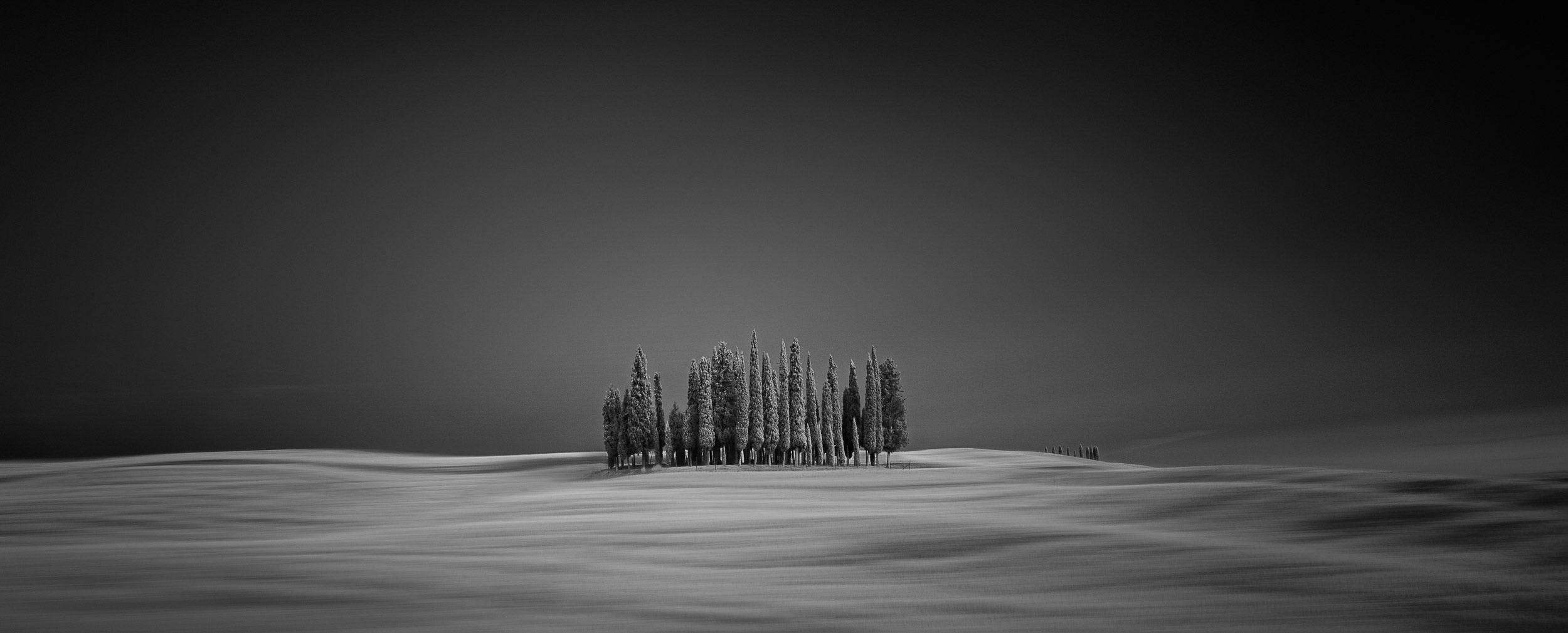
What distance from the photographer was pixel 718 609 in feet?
38.1

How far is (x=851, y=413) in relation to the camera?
6575 centimetres

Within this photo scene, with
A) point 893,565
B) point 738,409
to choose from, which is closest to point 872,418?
point 738,409

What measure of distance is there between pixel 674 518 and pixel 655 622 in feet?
39.0

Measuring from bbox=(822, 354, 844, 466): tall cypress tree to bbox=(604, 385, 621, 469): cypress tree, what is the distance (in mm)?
15147

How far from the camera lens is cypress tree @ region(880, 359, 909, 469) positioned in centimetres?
6481

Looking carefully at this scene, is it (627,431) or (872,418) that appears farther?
(872,418)

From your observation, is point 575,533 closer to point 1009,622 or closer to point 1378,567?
point 1009,622

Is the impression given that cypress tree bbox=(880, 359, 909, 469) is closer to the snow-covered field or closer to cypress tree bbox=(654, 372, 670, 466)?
cypress tree bbox=(654, 372, 670, 466)

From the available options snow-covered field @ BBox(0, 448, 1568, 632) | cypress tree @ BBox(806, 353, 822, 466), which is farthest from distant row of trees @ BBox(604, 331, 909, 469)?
snow-covered field @ BBox(0, 448, 1568, 632)

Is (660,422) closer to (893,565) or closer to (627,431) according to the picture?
(627,431)

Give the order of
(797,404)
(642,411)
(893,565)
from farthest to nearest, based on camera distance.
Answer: (797,404)
(642,411)
(893,565)

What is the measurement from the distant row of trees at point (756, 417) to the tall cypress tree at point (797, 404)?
55 mm

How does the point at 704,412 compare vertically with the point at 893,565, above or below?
above

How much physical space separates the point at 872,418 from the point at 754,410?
9286 mm
